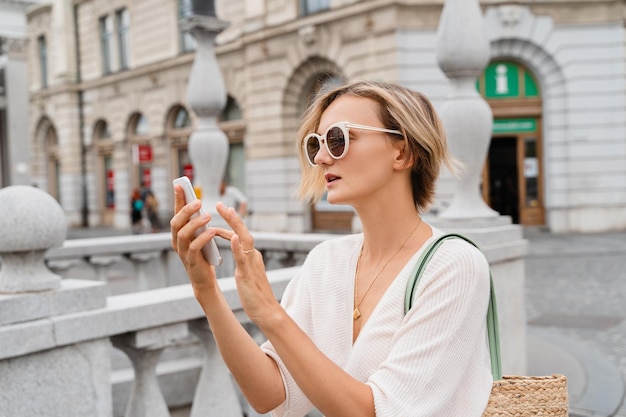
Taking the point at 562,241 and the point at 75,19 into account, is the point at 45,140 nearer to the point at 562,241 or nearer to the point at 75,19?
the point at 75,19

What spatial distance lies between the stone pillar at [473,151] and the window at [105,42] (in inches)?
1106

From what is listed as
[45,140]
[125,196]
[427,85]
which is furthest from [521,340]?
[45,140]

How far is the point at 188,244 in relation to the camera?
153cm

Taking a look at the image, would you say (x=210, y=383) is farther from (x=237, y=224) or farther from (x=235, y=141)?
(x=235, y=141)

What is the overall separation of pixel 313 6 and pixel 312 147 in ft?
67.2

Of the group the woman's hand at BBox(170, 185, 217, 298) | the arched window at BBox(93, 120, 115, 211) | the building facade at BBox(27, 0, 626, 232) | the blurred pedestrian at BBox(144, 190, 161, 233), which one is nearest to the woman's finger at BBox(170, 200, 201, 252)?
the woman's hand at BBox(170, 185, 217, 298)

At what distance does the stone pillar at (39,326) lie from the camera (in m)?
2.62

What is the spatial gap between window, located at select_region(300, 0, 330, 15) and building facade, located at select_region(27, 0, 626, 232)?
0.04 m

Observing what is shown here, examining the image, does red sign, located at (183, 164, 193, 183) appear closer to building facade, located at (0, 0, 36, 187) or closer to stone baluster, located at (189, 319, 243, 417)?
building facade, located at (0, 0, 36, 187)

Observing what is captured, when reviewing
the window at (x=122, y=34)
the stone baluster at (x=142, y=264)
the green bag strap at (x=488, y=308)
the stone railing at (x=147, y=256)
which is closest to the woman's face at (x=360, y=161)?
the green bag strap at (x=488, y=308)

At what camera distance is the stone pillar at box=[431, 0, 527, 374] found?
4809 mm

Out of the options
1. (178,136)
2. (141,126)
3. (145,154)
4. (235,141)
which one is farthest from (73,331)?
(141,126)

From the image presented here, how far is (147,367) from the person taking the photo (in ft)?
10.3

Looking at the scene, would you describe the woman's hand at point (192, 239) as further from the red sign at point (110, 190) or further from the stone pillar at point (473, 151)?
the red sign at point (110, 190)
